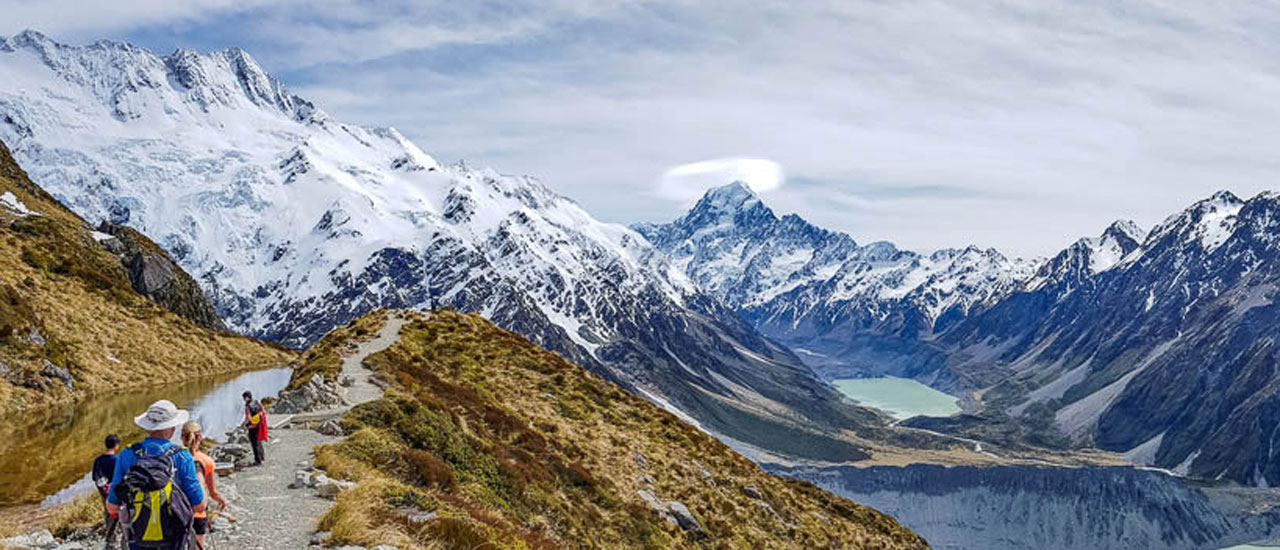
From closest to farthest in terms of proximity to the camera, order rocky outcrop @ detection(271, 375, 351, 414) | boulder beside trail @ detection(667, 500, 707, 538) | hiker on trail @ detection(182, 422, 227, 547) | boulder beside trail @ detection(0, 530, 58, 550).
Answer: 1. hiker on trail @ detection(182, 422, 227, 547)
2. boulder beside trail @ detection(0, 530, 58, 550)
3. rocky outcrop @ detection(271, 375, 351, 414)
4. boulder beside trail @ detection(667, 500, 707, 538)

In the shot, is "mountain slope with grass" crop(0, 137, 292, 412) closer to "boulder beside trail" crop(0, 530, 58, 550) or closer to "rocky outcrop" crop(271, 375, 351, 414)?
"rocky outcrop" crop(271, 375, 351, 414)

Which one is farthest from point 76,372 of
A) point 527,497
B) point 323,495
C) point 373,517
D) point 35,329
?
point 373,517

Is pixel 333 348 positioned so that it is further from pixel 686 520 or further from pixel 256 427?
pixel 256 427

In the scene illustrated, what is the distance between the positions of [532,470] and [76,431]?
25743mm

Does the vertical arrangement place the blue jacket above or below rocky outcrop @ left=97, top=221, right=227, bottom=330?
below

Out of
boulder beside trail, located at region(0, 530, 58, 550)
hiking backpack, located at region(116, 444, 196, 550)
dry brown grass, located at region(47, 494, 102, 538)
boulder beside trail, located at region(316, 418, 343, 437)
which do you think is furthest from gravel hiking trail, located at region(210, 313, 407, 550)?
hiking backpack, located at region(116, 444, 196, 550)

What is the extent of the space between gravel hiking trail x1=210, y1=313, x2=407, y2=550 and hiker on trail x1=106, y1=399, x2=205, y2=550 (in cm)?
577

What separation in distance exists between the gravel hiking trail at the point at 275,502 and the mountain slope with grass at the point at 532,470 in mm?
867

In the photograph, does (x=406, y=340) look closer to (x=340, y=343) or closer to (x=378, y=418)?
(x=340, y=343)

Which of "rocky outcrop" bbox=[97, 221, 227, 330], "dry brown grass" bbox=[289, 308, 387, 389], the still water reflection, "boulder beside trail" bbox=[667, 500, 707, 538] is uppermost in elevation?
"rocky outcrop" bbox=[97, 221, 227, 330]

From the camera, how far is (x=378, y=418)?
1423 inches

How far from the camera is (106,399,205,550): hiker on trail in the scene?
499 inches

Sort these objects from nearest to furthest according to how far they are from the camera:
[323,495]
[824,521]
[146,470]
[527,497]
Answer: [146,470], [323,495], [527,497], [824,521]

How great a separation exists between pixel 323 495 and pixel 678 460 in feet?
113
